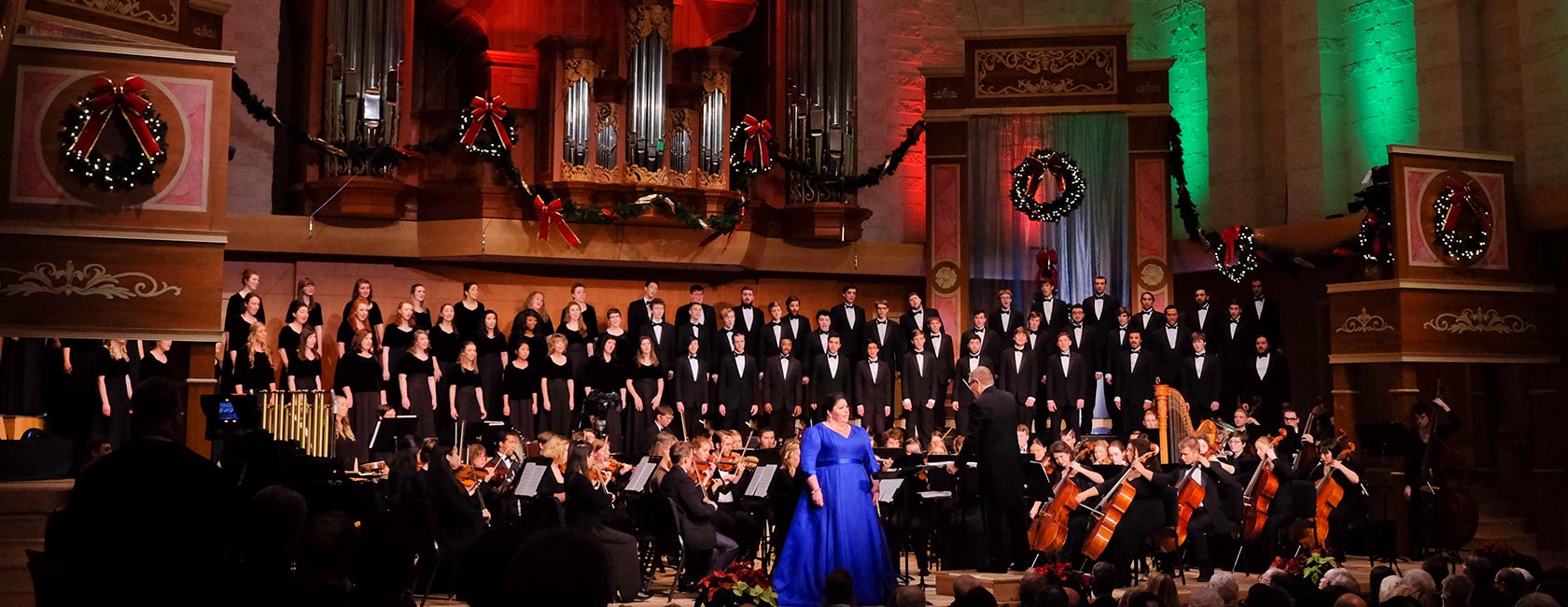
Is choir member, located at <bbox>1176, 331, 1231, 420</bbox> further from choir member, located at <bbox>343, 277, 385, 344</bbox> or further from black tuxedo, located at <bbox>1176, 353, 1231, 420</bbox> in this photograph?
choir member, located at <bbox>343, 277, 385, 344</bbox>

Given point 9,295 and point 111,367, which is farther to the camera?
point 111,367

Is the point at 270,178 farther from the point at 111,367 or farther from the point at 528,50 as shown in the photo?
the point at 111,367

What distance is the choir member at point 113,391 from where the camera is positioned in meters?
10.0

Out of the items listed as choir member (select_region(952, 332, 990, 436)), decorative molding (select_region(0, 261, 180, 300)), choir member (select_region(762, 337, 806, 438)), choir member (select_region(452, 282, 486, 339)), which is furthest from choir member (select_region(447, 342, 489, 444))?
decorative molding (select_region(0, 261, 180, 300))

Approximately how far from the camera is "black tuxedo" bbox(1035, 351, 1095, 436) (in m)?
12.9

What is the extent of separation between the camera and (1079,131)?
1498 cm

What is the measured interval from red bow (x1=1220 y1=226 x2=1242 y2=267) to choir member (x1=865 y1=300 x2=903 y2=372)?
3.14 meters

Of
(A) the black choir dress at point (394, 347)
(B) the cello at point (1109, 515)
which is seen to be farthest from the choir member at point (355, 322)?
(B) the cello at point (1109, 515)

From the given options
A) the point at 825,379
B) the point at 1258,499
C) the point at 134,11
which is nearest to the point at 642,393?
the point at 825,379

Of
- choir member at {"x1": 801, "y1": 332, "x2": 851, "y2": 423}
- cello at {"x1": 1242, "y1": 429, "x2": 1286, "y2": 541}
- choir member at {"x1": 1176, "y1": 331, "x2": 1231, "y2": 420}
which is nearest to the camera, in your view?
cello at {"x1": 1242, "y1": 429, "x2": 1286, "y2": 541}

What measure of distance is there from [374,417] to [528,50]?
442 centimetres

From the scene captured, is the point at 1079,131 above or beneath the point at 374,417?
above

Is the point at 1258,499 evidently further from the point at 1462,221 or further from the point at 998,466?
the point at 1462,221

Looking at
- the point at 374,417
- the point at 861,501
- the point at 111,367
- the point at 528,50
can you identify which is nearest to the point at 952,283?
the point at 528,50
